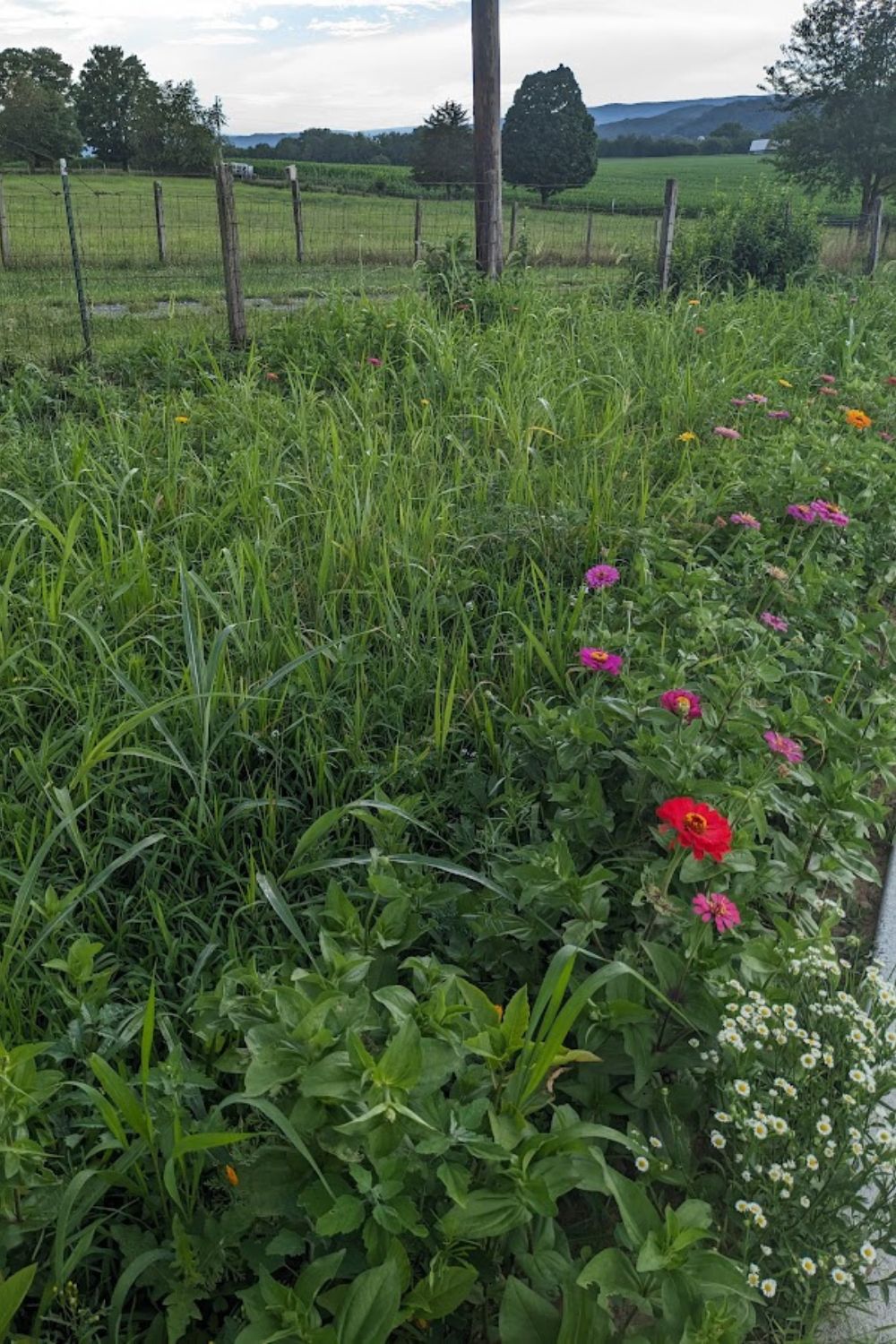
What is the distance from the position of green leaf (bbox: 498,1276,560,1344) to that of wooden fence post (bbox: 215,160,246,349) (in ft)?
19.5

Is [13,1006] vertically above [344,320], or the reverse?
[344,320]

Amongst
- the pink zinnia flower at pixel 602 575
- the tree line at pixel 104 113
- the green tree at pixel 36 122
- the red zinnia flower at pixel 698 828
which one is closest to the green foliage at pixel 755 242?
the pink zinnia flower at pixel 602 575

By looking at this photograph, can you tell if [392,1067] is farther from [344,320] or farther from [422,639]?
[344,320]

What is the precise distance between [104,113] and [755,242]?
1975 inches

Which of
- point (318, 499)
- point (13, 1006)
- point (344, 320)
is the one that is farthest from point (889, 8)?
point (13, 1006)

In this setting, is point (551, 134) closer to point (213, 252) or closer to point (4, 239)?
point (213, 252)

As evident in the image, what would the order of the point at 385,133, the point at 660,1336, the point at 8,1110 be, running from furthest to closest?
1. the point at 385,133
2. the point at 8,1110
3. the point at 660,1336

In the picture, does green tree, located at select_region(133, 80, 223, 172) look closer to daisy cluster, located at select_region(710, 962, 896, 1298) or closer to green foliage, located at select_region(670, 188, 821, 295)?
green foliage, located at select_region(670, 188, 821, 295)

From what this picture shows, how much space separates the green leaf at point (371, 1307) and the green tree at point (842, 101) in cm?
2880

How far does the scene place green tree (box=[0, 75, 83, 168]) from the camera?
4228cm

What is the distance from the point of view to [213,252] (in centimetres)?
1677

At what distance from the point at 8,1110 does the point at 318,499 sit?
2.28 meters

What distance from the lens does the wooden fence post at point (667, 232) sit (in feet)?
28.9

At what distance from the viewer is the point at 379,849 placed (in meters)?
1.95
